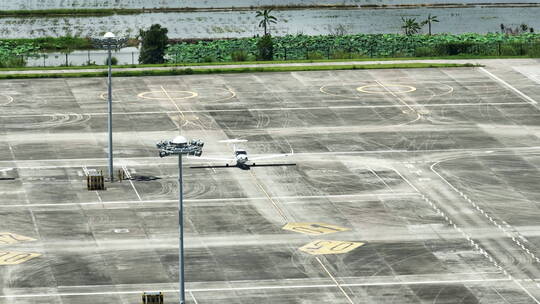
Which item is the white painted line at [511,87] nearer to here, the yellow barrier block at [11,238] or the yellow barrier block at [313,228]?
the yellow barrier block at [313,228]

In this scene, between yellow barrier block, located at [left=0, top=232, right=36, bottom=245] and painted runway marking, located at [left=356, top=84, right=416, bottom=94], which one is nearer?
yellow barrier block, located at [left=0, top=232, right=36, bottom=245]

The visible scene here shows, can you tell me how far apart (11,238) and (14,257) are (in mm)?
5765

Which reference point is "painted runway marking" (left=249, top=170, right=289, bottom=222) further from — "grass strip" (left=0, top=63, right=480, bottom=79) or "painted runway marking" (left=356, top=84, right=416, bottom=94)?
"grass strip" (left=0, top=63, right=480, bottom=79)

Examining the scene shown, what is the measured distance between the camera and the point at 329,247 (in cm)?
11612

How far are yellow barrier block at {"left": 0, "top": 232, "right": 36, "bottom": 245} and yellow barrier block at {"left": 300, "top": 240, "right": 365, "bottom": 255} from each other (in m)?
23.4

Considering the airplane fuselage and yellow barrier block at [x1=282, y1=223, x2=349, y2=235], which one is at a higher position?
the airplane fuselage

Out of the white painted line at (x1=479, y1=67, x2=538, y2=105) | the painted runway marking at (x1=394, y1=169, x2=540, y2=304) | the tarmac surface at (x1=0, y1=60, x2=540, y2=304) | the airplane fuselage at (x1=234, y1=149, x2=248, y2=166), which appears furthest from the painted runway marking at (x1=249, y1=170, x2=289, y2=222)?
the white painted line at (x1=479, y1=67, x2=538, y2=105)

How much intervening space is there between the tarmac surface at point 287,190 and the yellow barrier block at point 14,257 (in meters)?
0.26

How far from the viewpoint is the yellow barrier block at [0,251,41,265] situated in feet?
366

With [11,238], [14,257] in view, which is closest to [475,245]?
[14,257]

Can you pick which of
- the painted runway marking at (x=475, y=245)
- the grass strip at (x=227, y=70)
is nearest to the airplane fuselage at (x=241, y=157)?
the painted runway marking at (x=475, y=245)

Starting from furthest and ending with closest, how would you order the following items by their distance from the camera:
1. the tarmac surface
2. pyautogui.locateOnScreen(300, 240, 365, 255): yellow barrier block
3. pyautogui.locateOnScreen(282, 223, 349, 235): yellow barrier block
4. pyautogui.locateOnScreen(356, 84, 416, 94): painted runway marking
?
pyautogui.locateOnScreen(356, 84, 416, 94): painted runway marking, pyautogui.locateOnScreen(282, 223, 349, 235): yellow barrier block, pyautogui.locateOnScreen(300, 240, 365, 255): yellow barrier block, the tarmac surface

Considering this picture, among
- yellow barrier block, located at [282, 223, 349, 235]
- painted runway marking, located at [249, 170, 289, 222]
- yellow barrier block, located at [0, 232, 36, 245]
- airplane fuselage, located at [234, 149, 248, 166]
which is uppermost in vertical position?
airplane fuselage, located at [234, 149, 248, 166]

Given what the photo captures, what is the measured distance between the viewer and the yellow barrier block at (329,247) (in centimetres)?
11506
